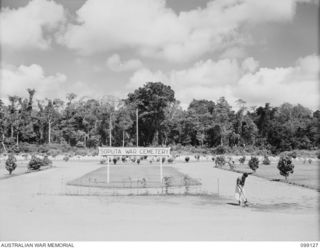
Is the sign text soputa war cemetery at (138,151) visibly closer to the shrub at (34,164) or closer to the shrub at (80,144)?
the shrub at (34,164)

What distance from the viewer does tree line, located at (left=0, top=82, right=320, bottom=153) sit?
85.4 meters

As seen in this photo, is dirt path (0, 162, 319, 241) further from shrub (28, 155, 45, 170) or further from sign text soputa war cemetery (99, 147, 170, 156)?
shrub (28, 155, 45, 170)

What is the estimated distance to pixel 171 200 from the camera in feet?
57.9

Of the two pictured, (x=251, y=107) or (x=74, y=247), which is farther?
(x=251, y=107)

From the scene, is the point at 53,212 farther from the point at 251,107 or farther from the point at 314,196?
the point at 251,107

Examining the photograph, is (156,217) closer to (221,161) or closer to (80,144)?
(221,161)

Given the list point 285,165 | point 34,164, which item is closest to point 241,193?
point 285,165

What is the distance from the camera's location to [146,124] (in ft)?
297

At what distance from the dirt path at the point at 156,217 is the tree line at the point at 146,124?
216ft

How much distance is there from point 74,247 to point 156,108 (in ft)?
263

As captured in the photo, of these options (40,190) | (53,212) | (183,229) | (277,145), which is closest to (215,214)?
(183,229)

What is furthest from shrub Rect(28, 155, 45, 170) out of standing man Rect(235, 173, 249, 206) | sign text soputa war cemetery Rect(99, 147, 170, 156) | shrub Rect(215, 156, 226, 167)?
standing man Rect(235, 173, 249, 206)

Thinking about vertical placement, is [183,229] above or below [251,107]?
below

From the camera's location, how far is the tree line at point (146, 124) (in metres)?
85.4
